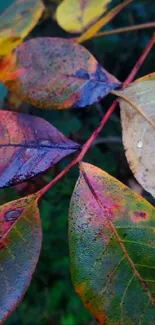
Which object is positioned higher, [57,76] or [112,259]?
[57,76]

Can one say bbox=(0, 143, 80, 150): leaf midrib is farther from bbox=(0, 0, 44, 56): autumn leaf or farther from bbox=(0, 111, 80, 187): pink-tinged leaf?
bbox=(0, 0, 44, 56): autumn leaf

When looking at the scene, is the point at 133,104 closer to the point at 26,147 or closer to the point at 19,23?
the point at 26,147

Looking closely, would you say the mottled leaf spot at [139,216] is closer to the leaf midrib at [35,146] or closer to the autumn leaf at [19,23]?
the leaf midrib at [35,146]

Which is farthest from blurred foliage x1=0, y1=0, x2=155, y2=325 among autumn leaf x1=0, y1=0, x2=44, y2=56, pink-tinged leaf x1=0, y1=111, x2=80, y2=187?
pink-tinged leaf x1=0, y1=111, x2=80, y2=187

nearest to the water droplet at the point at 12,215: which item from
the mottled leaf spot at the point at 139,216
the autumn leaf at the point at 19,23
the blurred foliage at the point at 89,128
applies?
the mottled leaf spot at the point at 139,216

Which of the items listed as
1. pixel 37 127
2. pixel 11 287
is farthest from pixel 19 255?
pixel 37 127

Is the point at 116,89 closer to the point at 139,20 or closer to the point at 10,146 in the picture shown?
the point at 10,146

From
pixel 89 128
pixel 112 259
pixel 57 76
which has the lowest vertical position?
pixel 89 128

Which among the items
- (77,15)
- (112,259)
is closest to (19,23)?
(77,15)
